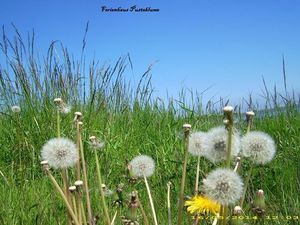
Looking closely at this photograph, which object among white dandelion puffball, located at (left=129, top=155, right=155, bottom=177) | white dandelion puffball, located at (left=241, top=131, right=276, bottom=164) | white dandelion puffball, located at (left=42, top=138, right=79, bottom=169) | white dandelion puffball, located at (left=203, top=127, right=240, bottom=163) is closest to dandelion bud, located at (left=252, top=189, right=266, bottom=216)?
white dandelion puffball, located at (left=241, top=131, right=276, bottom=164)

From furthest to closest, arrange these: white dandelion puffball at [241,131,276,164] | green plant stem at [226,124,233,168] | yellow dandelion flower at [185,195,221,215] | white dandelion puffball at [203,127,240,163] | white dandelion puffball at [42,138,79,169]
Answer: yellow dandelion flower at [185,195,221,215] → white dandelion puffball at [42,138,79,169] → white dandelion puffball at [241,131,276,164] → white dandelion puffball at [203,127,240,163] → green plant stem at [226,124,233,168]

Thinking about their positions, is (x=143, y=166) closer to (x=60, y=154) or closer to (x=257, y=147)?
(x=60, y=154)

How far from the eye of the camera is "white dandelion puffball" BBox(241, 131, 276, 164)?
4.02 feet

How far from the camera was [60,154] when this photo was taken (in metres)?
1.43

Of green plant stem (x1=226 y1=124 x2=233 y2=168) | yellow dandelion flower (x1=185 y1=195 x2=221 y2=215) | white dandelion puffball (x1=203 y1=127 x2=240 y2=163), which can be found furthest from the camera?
yellow dandelion flower (x1=185 y1=195 x2=221 y2=215)

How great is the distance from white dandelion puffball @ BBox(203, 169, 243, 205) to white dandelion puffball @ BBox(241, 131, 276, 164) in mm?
171

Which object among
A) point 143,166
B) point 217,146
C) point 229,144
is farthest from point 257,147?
point 143,166

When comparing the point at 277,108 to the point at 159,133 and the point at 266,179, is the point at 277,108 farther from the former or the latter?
the point at 266,179

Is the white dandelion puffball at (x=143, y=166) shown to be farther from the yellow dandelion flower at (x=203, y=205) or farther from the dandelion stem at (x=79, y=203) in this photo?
the dandelion stem at (x=79, y=203)

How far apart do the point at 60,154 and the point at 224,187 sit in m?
0.57

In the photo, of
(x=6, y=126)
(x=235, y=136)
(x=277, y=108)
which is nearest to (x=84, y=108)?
(x=6, y=126)

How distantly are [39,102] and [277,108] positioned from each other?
2270mm

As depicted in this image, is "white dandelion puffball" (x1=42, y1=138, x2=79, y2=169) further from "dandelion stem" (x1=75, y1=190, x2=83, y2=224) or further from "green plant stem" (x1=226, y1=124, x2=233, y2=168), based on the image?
"green plant stem" (x1=226, y1=124, x2=233, y2=168)

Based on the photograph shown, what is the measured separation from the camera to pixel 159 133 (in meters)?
4.05
